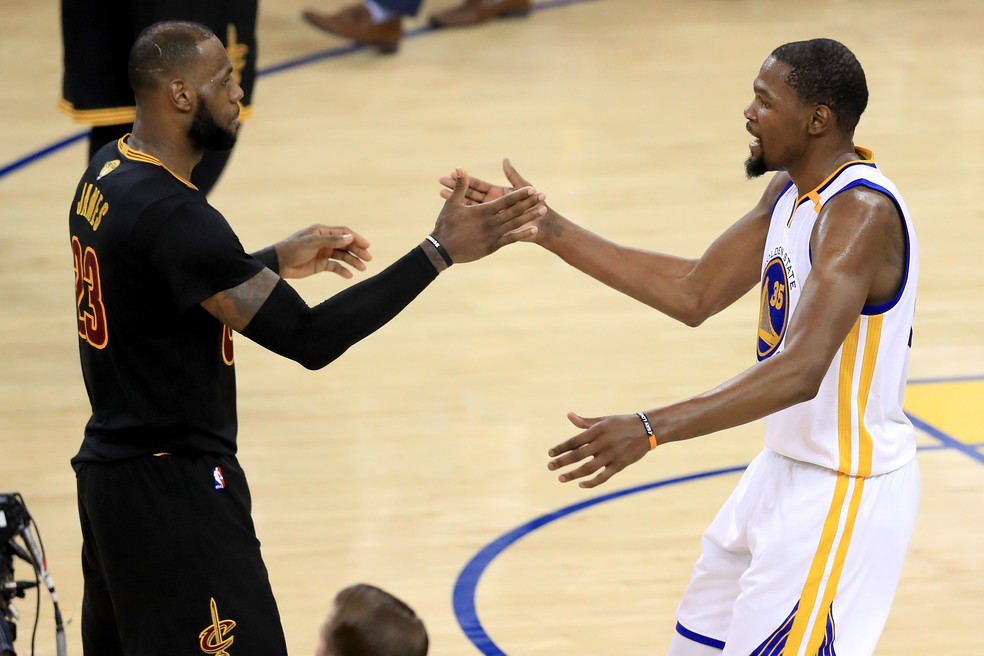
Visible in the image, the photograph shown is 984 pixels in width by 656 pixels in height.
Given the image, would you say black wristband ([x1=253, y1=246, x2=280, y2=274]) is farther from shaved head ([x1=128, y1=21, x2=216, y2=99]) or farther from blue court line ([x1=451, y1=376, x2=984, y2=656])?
blue court line ([x1=451, y1=376, x2=984, y2=656])

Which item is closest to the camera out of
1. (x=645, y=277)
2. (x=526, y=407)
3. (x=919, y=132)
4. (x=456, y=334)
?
(x=645, y=277)

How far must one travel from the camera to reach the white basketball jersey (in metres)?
3.48

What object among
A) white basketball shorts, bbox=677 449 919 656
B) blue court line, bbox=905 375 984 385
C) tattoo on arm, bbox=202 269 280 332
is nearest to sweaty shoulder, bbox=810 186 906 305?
white basketball shorts, bbox=677 449 919 656

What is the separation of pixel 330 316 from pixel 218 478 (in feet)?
1.42

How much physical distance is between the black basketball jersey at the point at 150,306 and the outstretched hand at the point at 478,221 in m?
0.43

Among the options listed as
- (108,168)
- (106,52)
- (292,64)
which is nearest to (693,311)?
(108,168)

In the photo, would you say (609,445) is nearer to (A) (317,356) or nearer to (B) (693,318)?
(A) (317,356)

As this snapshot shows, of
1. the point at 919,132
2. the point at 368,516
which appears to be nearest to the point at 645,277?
the point at 368,516

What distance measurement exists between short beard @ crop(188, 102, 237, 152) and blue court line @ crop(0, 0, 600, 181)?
5960 millimetres

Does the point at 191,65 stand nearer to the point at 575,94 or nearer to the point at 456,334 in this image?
the point at 456,334

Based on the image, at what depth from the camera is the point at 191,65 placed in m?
3.49

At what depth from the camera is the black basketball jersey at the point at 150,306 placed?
3.28 meters

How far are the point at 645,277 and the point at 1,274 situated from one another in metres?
4.42

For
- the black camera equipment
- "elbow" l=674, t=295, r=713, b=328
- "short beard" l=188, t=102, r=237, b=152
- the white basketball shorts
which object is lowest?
the black camera equipment
